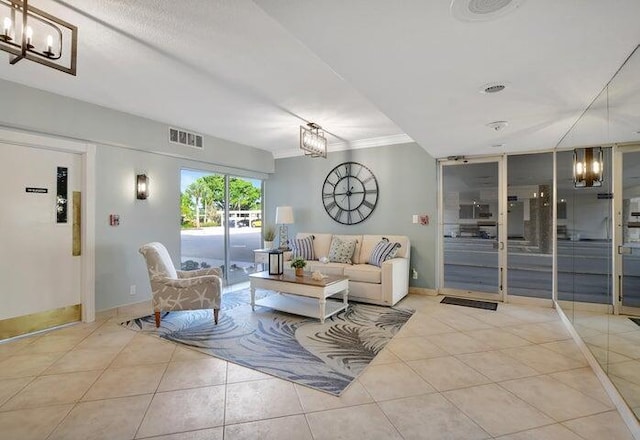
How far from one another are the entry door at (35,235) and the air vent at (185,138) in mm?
1254

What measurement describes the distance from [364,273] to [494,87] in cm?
292

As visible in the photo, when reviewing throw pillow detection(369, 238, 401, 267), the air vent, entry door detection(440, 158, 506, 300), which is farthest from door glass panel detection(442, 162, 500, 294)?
the air vent

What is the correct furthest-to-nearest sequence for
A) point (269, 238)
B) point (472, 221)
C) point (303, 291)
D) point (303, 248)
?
point (269, 238) < point (303, 248) < point (472, 221) < point (303, 291)

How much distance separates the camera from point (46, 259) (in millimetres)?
3619

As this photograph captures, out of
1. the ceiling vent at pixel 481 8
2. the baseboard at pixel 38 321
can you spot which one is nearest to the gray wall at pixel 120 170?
the baseboard at pixel 38 321

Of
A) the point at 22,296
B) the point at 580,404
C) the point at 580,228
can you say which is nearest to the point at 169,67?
the point at 22,296

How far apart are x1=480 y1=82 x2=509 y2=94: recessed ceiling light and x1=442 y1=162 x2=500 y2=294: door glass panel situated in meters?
2.88

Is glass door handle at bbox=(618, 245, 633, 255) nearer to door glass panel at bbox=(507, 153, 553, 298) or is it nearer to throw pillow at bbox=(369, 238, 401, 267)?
door glass panel at bbox=(507, 153, 553, 298)

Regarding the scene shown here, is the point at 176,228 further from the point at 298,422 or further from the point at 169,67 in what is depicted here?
the point at 298,422

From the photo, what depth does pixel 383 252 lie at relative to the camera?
488 centimetres

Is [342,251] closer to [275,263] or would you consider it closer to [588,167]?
[275,263]

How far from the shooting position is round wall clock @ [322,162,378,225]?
18.5 ft

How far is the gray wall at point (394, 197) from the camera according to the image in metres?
5.21

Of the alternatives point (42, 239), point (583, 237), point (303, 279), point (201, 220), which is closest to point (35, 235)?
point (42, 239)
